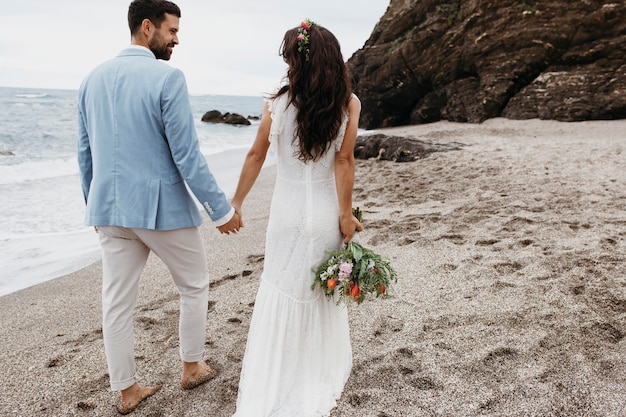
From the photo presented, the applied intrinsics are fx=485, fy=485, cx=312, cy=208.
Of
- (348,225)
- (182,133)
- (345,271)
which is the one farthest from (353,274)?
(182,133)

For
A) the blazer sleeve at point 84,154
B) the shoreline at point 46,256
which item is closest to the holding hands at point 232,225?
the blazer sleeve at point 84,154

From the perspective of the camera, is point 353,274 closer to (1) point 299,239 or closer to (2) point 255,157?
(1) point 299,239

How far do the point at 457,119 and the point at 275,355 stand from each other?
14.6 metres

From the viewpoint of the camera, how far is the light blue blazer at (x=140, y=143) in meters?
2.38

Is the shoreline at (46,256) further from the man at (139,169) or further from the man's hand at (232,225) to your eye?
the man's hand at (232,225)

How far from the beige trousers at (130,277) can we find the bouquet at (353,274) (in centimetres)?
69

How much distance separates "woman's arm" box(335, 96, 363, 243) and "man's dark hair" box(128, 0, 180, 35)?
41.3 inches

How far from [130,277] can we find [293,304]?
0.87m

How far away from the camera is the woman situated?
234cm

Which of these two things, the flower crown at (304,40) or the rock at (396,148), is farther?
the rock at (396,148)

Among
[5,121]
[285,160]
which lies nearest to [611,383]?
[285,160]

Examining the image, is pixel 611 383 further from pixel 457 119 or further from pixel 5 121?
pixel 5 121

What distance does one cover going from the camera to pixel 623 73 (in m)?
12.1

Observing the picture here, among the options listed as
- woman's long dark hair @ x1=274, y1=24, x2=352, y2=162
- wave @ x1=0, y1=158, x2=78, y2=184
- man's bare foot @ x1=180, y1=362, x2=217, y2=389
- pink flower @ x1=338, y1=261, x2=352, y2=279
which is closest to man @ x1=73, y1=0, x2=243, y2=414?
man's bare foot @ x1=180, y1=362, x2=217, y2=389
